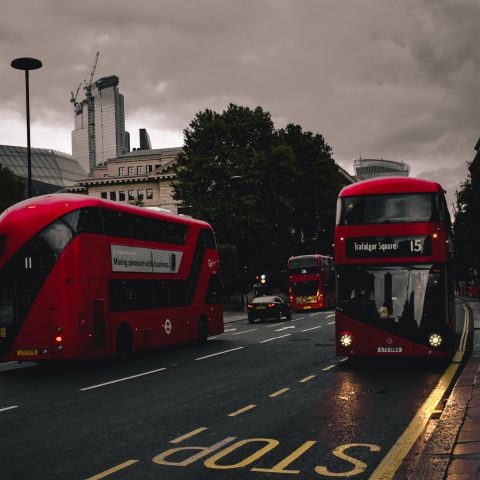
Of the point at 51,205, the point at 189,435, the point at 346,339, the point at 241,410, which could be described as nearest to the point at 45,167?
the point at 51,205

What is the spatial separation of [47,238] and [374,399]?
9.07m

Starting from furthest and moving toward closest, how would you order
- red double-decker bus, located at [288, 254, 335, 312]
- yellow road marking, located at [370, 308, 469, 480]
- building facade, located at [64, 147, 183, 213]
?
building facade, located at [64, 147, 183, 213]
red double-decker bus, located at [288, 254, 335, 312]
yellow road marking, located at [370, 308, 469, 480]

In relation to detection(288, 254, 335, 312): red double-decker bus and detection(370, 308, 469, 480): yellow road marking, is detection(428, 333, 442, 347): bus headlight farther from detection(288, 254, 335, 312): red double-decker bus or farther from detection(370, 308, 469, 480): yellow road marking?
detection(288, 254, 335, 312): red double-decker bus

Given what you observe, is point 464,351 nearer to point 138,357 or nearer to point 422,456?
point 138,357

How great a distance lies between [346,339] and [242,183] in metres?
35.4

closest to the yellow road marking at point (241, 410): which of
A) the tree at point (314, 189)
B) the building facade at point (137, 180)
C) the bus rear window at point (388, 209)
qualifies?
the bus rear window at point (388, 209)

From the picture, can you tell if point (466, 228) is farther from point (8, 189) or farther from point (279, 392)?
point (279, 392)

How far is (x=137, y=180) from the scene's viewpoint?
311ft

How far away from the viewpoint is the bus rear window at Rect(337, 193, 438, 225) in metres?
15.6

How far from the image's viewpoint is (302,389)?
13.1 meters

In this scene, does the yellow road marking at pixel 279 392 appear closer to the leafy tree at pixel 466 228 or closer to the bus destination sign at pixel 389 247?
the bus destination sign at pixel 389 247

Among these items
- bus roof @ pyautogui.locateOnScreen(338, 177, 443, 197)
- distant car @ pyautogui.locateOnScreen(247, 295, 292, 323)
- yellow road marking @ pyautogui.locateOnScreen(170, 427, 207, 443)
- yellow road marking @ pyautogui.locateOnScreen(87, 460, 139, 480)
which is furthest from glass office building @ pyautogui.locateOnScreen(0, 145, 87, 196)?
yellow road marking @ pyautogui.locateOnScreen(87, 460, 139, 480)

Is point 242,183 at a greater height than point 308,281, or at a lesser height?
greater

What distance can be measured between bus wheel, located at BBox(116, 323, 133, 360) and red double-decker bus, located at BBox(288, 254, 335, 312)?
101ft
